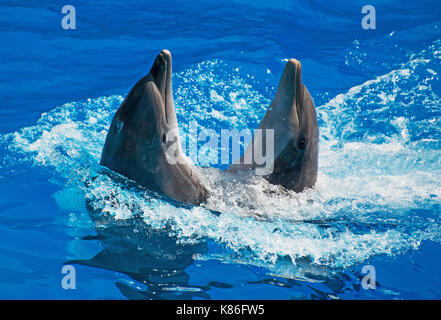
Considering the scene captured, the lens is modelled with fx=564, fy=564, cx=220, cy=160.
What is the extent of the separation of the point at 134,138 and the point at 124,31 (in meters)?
6.28

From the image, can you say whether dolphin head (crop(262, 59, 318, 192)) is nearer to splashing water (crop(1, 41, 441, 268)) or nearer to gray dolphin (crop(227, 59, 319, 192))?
gray dolphin (crop(227, 59, 319, 192))

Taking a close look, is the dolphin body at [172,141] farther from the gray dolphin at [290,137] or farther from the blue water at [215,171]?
the blue water at [215,171]

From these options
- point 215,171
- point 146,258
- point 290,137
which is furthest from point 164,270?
point 290,137

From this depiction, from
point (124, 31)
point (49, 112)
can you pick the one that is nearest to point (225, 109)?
point (49, 112)

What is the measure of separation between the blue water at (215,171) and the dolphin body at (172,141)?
179 mm

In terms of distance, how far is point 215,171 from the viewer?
18.5 ft

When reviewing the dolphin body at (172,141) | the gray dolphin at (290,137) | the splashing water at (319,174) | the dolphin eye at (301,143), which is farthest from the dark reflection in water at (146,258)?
the dolphin eye at (301,143)

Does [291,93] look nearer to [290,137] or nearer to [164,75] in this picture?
[290,137]

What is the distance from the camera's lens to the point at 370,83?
8961 mm

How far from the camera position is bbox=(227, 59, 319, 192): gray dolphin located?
5.24 meters

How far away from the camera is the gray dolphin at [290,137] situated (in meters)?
5.24

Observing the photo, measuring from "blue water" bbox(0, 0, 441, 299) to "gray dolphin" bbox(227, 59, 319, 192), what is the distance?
192 millimetres

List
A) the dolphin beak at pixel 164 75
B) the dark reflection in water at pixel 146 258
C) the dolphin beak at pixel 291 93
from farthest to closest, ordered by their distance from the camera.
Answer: the dolphin beak at pixel 291 93
the dolphin beak at pixel 164 75
the dark reflection in water at pixel 146 258
